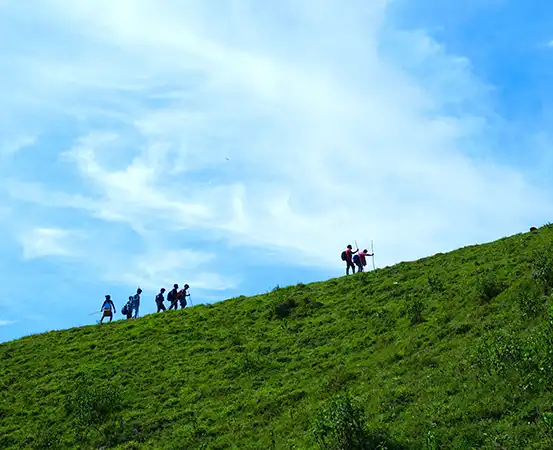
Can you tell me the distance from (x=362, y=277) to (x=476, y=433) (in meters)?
22.9

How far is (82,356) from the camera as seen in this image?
36.4 metres

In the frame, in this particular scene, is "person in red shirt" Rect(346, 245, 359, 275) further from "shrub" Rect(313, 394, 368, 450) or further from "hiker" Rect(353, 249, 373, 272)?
"shrub" Rect(313, 394, 368, 450)

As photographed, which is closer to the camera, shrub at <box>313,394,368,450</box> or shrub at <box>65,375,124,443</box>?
shrub at <box>313,394,368,450</box>

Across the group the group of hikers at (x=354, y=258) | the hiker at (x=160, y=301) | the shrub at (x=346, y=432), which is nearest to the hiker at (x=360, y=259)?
the group of hikers at (x=354, y=258)

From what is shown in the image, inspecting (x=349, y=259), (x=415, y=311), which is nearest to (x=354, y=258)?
(x=349, y=259)

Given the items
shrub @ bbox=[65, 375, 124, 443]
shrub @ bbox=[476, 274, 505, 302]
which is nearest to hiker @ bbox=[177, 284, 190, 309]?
shrub @ bbox=[65, 375, 124, 443]

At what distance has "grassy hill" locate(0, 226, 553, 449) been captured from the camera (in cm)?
1808

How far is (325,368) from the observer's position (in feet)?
87.5

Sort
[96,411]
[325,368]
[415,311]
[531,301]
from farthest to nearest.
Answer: [415,311], [96,411], [325,368], [531,301]

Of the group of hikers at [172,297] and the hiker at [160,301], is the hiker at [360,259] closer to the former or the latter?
the group of hikers at [172,297]

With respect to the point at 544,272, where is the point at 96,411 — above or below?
below

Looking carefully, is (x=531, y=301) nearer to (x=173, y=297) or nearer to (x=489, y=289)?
(x=489, y=289)

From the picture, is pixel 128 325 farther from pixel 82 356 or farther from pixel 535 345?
pixel 535 345

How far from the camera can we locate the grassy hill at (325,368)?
18.1m
